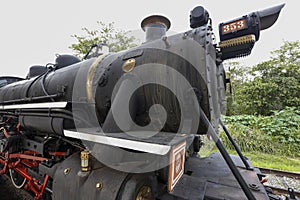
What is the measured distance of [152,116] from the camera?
1.68m

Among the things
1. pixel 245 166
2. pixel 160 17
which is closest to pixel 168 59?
pixel 160 17

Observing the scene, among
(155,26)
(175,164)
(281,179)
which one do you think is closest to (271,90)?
(281,179)

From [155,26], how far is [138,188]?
1697mm

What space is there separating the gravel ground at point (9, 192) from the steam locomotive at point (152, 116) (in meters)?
1.52

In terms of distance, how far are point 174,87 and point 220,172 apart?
1164 millimetres

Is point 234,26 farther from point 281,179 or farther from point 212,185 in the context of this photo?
point 281,179

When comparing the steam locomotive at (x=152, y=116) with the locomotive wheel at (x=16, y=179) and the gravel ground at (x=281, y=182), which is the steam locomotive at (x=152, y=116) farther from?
the gravel ground at (x=281, y=182)

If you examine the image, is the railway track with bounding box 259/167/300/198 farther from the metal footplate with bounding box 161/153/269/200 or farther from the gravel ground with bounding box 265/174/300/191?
the metal footplate with bounding box 161/153/269/200

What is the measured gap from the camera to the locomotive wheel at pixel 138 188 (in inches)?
48.8

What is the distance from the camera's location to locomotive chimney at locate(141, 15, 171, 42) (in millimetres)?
2000

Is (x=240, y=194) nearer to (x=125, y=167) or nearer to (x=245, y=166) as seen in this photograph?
(x=245, y=166)

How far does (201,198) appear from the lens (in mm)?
1398

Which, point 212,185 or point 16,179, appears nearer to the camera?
point 212,185

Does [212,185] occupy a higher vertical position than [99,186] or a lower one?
lower
